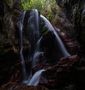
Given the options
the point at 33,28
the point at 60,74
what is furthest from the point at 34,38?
the point at 60,74

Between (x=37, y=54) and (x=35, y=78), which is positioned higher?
(x=37, y=54)

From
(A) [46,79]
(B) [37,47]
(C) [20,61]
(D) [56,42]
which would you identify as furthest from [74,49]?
(A) [46,79]

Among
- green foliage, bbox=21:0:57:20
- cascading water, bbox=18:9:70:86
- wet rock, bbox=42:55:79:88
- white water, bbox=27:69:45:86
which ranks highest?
green foliage, bbox=21:0:57:20

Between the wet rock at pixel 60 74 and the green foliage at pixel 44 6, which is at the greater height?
the green foliage at pixel 44 6

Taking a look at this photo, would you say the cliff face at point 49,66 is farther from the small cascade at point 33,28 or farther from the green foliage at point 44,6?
the green foliage at point 44,6

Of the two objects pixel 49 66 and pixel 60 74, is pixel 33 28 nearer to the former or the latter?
pixel 49 66

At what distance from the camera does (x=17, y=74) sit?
1269 cm

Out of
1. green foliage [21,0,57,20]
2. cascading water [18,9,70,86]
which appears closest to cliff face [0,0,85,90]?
cascading water [18,9,70,86]

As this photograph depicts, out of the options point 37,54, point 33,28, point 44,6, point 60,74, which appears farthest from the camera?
point 44,6

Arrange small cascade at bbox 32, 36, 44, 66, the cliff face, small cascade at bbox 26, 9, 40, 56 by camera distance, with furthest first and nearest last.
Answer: small cascade at bbox 26, 9, 40, 56 < small cascade at bbox 32, 36, 44, 66 < the cliff face

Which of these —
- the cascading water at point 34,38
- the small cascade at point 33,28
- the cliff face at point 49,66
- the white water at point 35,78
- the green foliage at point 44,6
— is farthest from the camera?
the green foliage at point 44,6

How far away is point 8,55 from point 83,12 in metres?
4.61

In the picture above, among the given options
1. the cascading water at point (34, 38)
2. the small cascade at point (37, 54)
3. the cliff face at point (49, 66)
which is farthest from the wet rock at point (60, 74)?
the small cascade at point (37, 54)

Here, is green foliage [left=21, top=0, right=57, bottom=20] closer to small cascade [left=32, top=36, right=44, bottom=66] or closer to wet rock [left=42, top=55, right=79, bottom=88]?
small cascade [left=32, top=36, right=44, bottom=66]
